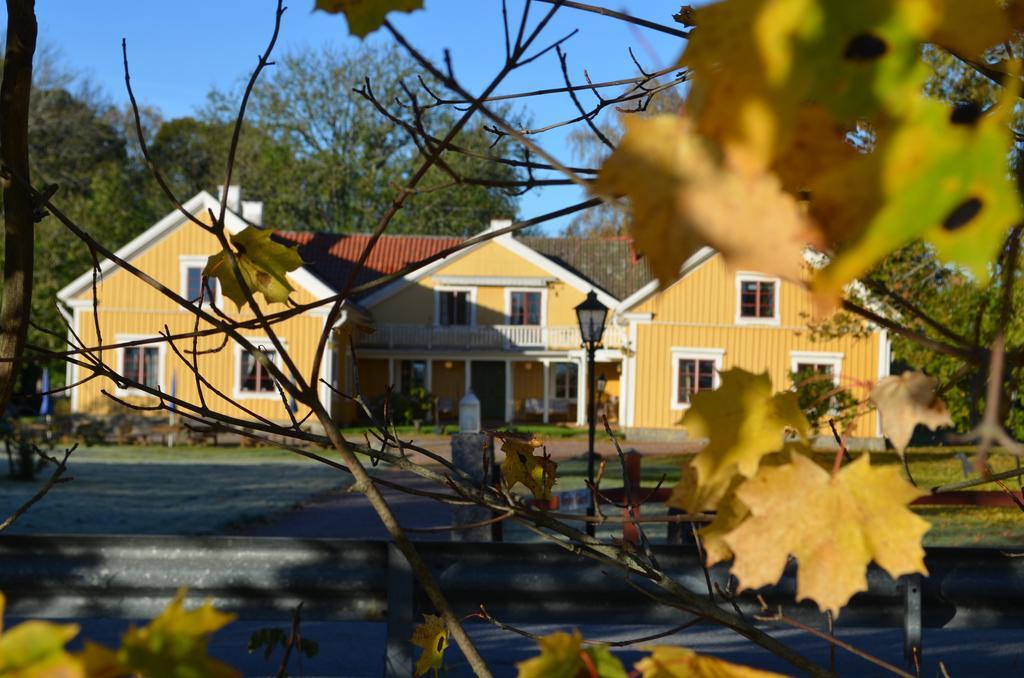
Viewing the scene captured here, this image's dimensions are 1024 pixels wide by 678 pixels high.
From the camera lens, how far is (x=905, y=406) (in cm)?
71

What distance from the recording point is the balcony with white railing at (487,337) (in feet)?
109

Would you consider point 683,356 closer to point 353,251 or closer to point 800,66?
point 353,251

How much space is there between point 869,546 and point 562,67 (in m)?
1.14

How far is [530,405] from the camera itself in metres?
34.8

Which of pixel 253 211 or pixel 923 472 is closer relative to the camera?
pixel 923 472

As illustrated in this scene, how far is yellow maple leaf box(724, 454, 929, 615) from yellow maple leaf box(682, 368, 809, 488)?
0.12ft

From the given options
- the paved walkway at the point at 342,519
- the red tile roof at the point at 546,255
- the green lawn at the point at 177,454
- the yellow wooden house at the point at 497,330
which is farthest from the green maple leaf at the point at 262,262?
the red tile roof at the point at 546,255

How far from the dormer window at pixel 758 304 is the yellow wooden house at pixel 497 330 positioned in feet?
0.14

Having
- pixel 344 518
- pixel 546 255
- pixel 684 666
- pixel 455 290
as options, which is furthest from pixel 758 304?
pixel 684 666

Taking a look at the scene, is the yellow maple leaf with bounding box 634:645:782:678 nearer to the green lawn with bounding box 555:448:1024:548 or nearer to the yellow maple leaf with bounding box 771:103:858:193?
the yellow maple leaf with bounding box 771:103:858:193

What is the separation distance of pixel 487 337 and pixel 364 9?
32907 millimetres

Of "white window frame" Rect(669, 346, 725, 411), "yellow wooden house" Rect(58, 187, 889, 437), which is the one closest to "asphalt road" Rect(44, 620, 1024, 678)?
"yellow wooden house" Rect(58, 187, 889, 437)

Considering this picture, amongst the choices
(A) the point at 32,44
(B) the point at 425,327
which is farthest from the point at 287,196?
(A) the point at 32,44

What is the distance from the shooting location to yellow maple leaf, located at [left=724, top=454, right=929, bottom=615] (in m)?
0.62
